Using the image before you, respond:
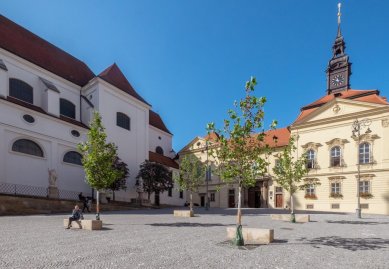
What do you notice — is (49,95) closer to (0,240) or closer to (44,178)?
(44,178)

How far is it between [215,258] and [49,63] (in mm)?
33176

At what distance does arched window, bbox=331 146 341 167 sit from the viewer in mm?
34781

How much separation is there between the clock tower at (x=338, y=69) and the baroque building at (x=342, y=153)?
144 millimetres

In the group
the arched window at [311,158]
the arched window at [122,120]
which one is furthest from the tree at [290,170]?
the arched window at [122,120]

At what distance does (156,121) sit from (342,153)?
30.3 meters

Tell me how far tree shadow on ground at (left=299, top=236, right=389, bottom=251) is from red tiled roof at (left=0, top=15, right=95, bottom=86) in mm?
30205

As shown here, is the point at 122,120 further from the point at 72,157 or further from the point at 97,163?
the point at 97,163

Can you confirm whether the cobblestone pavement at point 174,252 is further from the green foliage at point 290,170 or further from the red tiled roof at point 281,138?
the red tiled roof at point 281,138

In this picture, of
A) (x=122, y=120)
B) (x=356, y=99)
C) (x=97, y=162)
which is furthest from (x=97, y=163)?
(x=356, y=99)

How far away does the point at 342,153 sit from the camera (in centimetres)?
3450

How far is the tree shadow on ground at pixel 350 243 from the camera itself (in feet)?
30.0

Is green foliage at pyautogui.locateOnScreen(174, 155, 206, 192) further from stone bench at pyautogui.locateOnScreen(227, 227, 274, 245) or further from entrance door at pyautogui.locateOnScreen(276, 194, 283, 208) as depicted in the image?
entrance door at pyautogui.locateOnScreen(276, 194, 283, 208)

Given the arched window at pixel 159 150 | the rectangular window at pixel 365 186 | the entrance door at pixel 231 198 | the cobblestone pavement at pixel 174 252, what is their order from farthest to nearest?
the arched window at pixel 159 150, the entrance door at pixel 231 198, the rectangular window at pixel 365 186, the cobblestone pavement at pixel 174 252

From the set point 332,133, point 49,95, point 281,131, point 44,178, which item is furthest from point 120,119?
point 332,133
